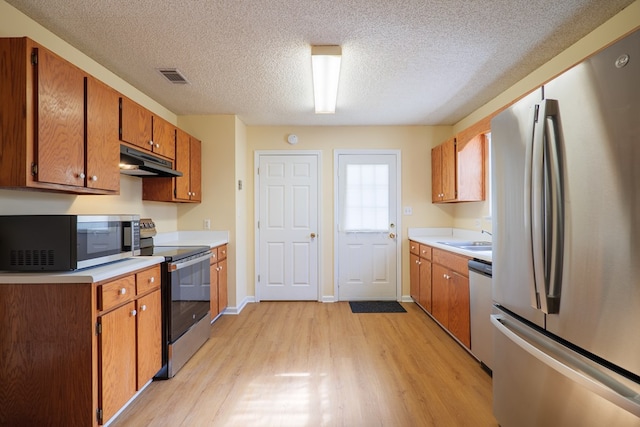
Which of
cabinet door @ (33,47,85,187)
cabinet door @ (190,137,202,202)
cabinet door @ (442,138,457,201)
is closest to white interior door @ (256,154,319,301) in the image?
cabinet door @ (190,137,202,202)

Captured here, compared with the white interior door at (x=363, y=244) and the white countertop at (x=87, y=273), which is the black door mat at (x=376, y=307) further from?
the white countertop at (x=87, y=273)

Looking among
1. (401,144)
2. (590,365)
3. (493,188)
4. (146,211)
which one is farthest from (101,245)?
(401,144)

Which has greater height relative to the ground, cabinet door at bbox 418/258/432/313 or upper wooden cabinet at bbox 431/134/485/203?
upper wooden cabinet at bbox 431/134/485/203

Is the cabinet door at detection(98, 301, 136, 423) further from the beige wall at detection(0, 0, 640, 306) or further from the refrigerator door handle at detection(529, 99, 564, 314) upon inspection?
the refrigerator door handle at detection(529, 99, 564, 314)

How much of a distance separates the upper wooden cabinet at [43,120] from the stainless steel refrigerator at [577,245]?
2374mm

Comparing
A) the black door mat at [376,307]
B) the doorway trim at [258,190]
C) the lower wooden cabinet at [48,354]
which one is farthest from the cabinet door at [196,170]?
the black door mat at [376,307]

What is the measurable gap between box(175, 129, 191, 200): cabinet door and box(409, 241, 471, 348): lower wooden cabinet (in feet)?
9.03

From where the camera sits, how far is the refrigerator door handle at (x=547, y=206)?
118 cm

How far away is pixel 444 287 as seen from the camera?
2.96 meters

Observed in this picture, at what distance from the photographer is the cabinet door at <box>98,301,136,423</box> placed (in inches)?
63.2

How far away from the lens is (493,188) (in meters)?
1.67

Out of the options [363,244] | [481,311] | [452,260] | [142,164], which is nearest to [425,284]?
[452,260]

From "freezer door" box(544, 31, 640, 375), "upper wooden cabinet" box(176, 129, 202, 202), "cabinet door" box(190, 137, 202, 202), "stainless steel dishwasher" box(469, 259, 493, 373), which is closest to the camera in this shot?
"freezer door" box(544, 31, 640, 375)

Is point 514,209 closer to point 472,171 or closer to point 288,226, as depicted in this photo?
point 472,171
